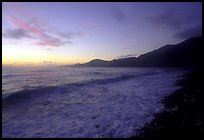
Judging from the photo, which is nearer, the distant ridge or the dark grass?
the dark grass

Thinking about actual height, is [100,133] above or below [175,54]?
below

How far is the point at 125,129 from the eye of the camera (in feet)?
25.4

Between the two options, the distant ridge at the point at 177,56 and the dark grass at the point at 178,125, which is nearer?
the dark grass at the point at 178,125

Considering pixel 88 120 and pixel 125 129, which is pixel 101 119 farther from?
pixel 125 129

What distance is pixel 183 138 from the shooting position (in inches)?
242

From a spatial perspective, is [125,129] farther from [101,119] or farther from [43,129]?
[43,129]

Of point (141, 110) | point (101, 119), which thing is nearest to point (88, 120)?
point (101, 119)

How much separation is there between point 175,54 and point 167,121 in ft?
455

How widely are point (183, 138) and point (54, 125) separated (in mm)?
5869

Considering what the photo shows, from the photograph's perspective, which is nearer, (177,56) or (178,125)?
A: (178,125)

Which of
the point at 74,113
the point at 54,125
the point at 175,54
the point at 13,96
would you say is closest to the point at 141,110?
the point at 74,113

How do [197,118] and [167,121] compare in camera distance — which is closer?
[197,118]

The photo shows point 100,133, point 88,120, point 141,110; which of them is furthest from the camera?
point 141,110

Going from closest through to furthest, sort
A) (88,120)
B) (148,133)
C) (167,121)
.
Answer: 1. (148,133)
2. (167,121)
3. (88,120)
